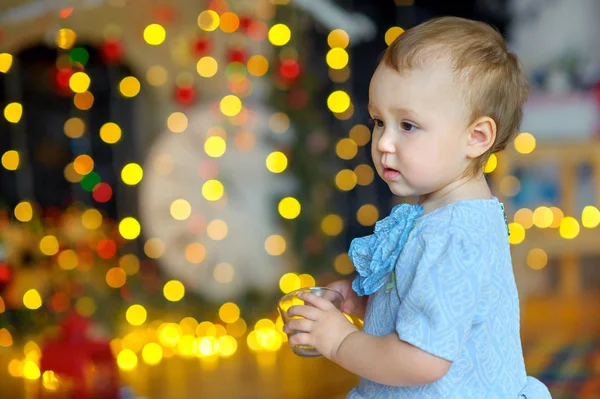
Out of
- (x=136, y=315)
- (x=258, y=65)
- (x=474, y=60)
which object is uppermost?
(x=258, y=65)

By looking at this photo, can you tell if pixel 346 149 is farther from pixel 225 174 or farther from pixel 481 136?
pixel 481 136

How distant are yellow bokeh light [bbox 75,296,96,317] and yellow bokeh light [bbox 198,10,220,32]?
1.37 m

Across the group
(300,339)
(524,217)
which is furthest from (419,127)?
(524,217)

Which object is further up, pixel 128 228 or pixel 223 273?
pixel 128 228

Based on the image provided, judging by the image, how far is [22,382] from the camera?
3.04m

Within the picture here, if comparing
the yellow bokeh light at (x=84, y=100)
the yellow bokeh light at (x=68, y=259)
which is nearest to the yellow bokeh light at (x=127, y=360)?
the yellow bokeh light at (x=68, y=259)

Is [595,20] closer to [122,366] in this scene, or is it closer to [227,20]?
[227,20]

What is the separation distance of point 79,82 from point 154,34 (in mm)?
434

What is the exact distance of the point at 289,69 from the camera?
362cm

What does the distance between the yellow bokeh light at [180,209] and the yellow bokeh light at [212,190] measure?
3.9 inches

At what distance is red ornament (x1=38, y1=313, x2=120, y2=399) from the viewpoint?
2.28 metres

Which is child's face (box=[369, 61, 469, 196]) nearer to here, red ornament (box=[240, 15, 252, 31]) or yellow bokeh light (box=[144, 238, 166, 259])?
red ornament (box=[240, 15, 252, 31])

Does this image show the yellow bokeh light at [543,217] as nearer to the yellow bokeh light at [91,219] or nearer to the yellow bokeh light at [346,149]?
the yellow bokeh light at [346,149]

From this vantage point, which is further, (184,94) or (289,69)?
(184,94)
